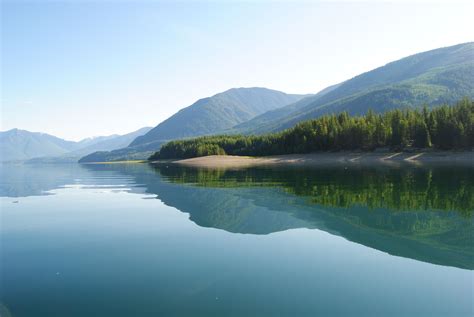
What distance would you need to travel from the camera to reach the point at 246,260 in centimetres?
1797

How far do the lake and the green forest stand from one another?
9672cm

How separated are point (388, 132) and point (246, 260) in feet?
406

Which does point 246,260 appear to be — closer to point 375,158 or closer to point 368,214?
point 368,214

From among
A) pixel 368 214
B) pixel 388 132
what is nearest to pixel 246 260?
pixel 368 214

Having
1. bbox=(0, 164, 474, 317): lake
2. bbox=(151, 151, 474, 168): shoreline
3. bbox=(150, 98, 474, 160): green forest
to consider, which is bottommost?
bbox=(0, 164, 474, 317): lake

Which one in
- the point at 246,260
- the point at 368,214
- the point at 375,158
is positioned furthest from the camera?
the point at 375,158

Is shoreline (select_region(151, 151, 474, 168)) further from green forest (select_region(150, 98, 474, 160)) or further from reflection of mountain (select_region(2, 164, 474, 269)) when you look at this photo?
reflection of mountain (select_region(2, 164, 474, 269))

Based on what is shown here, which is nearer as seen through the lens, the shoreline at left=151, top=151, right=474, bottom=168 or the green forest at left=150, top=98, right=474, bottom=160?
the shoreline at left=151, top=151, right=474, bottom=168

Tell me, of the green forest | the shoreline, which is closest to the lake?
the shoreline

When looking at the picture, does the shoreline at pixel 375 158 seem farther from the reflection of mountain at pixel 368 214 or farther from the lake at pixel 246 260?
the lake at pixel 246 260

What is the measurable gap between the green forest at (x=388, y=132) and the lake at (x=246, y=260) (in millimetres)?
96720

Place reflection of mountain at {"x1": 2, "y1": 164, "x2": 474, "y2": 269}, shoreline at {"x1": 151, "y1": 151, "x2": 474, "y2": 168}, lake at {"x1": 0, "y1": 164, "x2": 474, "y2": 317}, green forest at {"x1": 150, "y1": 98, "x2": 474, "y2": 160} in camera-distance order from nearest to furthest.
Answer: lake at {"x1": 0, "y1": 164, "x2": 474, "y2": 317} < reflection of mountain at {"x1": 2, "y1": 164, "x2": 474, "y2": 269} < shoreline at {"x1": 151, "y1": 151, "x2": 474, "y2": 168} < green forest at {"x1": 150, "y1": 98, "x2": 474, "y2": 160}

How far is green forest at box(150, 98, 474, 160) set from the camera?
11656cm

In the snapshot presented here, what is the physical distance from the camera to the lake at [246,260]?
12852 millimetres
